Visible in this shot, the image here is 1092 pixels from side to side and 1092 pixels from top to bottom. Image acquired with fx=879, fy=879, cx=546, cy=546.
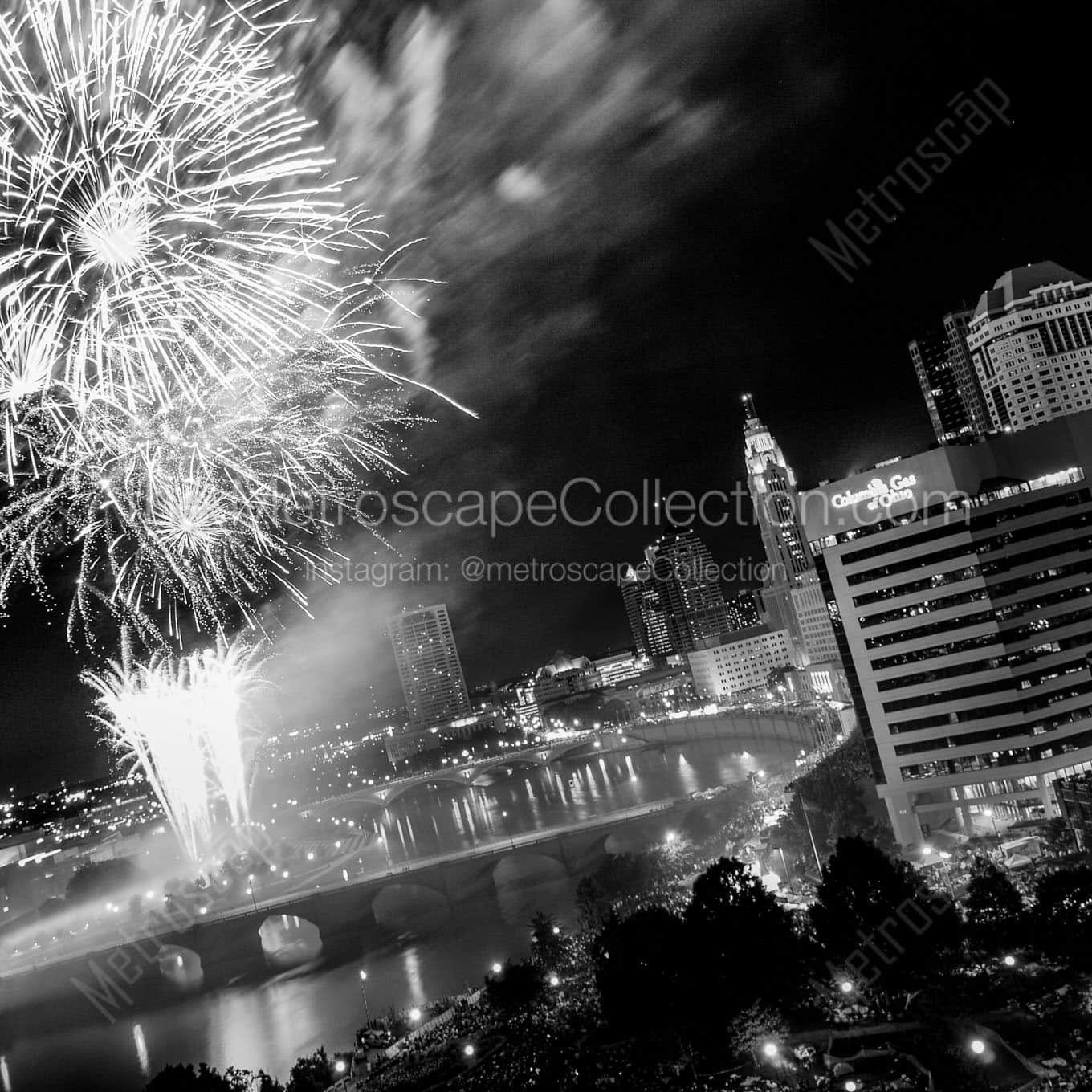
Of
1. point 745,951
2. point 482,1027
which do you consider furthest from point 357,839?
point 745,951

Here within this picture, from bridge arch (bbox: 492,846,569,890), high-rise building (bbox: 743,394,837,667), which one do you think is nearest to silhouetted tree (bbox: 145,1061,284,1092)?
bridge arch (bbox: 492,846,569,890)

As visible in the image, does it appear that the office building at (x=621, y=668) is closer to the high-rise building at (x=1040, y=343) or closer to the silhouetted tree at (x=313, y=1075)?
the high-rise building at (x=1040, y=343)

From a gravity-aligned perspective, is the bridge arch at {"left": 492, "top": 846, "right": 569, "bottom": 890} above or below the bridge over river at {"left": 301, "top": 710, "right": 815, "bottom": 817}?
below

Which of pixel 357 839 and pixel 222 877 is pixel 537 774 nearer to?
pixel 357 839

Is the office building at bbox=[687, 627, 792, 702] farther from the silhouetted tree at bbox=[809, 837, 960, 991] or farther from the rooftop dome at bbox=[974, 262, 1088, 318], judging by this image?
the silhouetted tree at bbox=[809, 837, 960, 991]

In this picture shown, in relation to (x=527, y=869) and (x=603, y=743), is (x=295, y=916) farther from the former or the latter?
(x=603, y=743)

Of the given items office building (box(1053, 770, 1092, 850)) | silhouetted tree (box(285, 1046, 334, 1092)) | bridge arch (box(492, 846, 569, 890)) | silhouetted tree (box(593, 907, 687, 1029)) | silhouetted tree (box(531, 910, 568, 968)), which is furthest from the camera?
bridge arch (box(492, 846, 569, 890))
